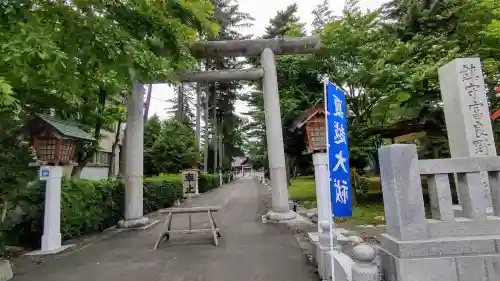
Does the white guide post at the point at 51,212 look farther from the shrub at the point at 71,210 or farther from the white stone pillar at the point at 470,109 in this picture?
the white stone pillar at the point at 470,109

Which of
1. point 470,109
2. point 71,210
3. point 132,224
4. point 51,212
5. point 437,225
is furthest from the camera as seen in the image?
point 132,224

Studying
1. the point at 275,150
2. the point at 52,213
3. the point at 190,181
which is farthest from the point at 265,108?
the point at 190,181

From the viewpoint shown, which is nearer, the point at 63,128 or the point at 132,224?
the point at 63,128

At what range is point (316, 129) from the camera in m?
5.46

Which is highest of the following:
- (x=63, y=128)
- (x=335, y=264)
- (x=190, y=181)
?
(x=63, y=128)

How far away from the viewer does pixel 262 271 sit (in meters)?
4.81

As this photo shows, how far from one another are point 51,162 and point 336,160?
6119mm

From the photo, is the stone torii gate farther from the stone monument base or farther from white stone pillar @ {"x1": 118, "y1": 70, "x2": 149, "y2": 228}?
the stone monument base

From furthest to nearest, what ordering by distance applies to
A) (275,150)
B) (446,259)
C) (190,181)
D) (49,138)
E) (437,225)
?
(190,181), (275,150), (49,138), (437,225), (446,259)

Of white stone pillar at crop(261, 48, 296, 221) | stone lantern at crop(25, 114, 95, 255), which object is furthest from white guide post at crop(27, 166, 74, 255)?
white stone pillar at crop(261, 48, 296, 221)

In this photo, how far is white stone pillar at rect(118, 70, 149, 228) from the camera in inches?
346

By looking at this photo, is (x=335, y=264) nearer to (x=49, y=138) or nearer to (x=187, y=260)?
(x=187, y=260)

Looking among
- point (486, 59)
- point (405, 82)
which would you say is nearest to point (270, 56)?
point (405, 82)

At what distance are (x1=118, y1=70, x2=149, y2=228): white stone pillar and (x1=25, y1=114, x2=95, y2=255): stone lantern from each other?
2212 mm
